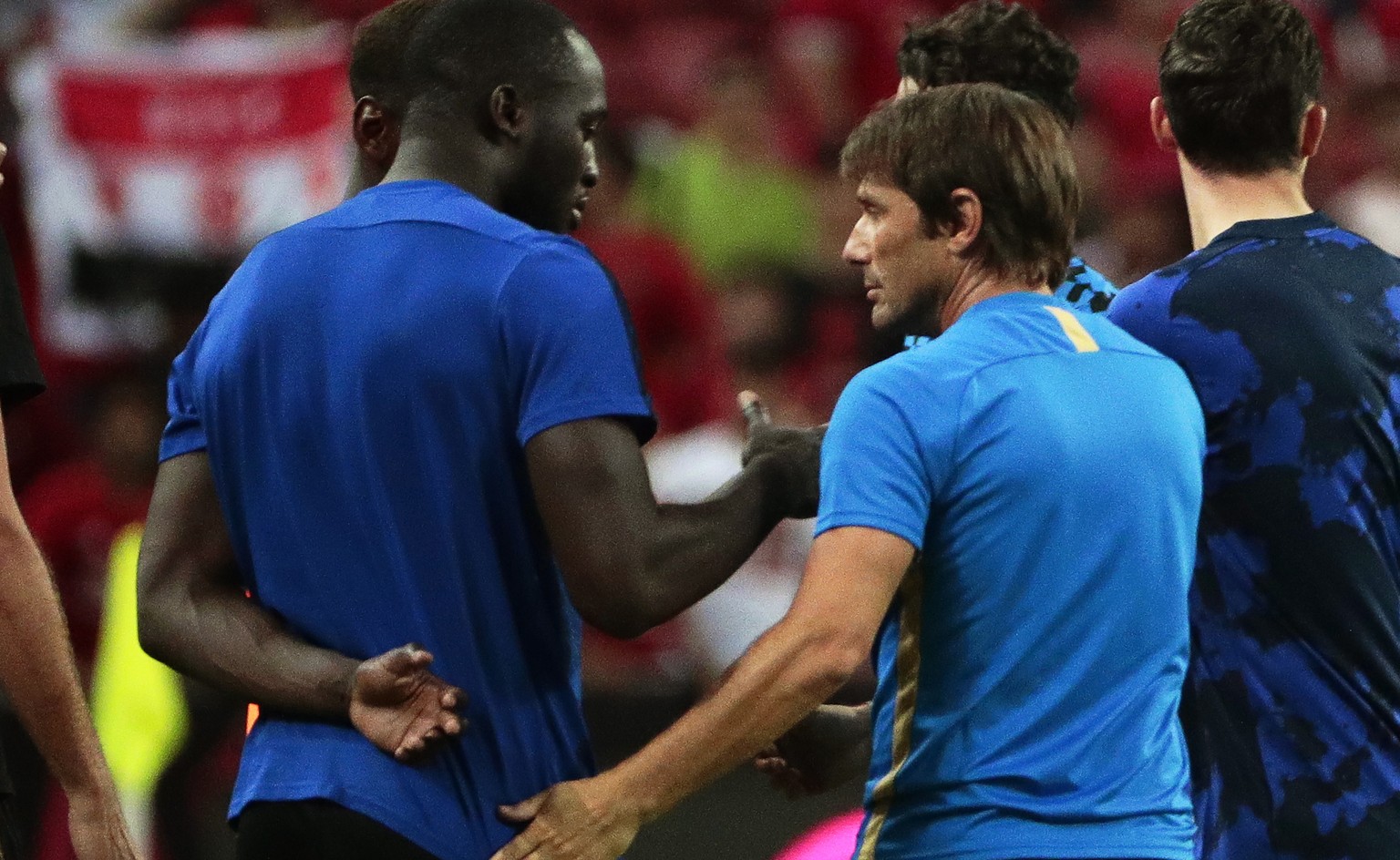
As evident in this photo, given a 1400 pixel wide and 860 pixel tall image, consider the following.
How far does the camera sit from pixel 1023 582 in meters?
2.29

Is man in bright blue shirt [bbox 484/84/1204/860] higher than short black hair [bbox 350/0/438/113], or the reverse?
short black hair [bbox 350/0/438/113]

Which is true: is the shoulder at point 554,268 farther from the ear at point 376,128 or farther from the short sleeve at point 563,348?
the ear at point 376,128

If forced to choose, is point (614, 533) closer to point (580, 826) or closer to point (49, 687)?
point (580, 826)

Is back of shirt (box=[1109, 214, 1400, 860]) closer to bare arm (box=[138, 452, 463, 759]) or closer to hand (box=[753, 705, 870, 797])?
hand (box=[753, 705, 870, 797])

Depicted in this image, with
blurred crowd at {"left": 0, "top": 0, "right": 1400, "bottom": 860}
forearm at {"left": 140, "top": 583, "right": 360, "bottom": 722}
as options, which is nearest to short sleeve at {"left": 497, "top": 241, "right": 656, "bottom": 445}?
forearm at {"left": 140, "top": 583, "right": 360, "bottom": 722}

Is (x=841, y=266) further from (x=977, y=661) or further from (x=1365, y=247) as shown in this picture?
(x=977, y=661)

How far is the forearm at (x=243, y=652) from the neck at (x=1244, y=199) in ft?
4.57

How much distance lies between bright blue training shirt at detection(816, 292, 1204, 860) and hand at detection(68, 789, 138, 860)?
1.03m

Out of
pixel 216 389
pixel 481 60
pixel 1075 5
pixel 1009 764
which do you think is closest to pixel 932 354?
pixel 1009 764

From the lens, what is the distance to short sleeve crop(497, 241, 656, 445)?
229 centimetres

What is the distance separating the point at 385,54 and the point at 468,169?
282 millimetres

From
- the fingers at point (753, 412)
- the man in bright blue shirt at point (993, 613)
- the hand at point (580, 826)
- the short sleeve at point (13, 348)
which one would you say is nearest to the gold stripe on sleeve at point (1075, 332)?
the man in bright blue shirt at point (993, 613)

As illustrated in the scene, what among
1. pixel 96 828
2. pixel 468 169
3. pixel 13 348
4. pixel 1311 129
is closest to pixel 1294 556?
pixel 1311 129

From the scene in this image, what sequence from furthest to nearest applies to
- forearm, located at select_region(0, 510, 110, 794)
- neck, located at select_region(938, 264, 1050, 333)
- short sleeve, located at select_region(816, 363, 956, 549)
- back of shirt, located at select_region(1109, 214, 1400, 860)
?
back of shirt, located at select_region(1109, 214, 1400, 860)
forearm, located at select_region(0, 510, 110, 794)
neck, located at select_region(938, 264, 1050, 333)
short sleeve, located at select_region(816, 363, 956, 549)
